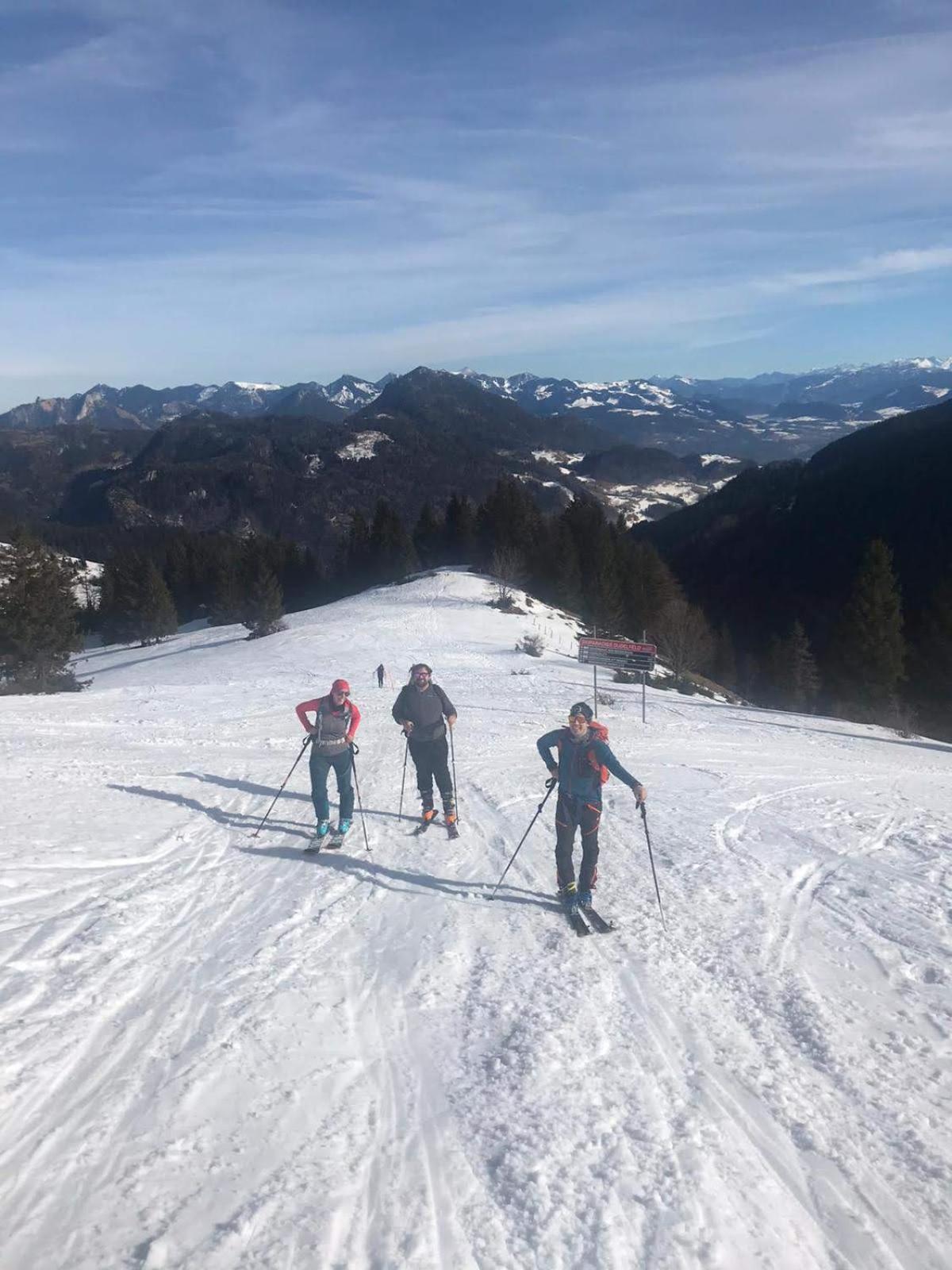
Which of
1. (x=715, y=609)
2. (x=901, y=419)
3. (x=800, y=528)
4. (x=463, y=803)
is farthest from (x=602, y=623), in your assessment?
(x=901, y=419)

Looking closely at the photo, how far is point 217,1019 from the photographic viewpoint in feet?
18.4

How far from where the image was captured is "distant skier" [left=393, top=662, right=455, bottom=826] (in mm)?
9750

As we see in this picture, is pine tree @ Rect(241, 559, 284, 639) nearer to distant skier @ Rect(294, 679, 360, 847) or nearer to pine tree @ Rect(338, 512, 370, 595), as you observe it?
pine tree @ Rect(338, 512, 370, 595)

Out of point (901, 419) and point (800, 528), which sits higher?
point (901, 419)

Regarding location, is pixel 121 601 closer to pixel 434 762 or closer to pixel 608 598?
pixel 608 598

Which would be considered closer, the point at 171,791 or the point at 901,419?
the point at 171,791

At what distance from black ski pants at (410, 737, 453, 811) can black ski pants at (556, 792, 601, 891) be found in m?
2.58

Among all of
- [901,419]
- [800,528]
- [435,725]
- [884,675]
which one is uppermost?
[901,419]

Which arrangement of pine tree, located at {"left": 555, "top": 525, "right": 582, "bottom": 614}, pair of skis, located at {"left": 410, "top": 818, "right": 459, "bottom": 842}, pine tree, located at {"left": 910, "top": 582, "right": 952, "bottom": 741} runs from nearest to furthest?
pair of skis, located at {"left": 410, "top": 818, "right": 459, "bottom": 842}, pine tree, located at {"left": 910, "top": 582, "right": 952, "bottom": 741}, pine tree, located at {"left": 555, "top": 525, "right": 582, "bottom": 614}

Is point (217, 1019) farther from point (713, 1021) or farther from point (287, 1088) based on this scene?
point (713, 1021)

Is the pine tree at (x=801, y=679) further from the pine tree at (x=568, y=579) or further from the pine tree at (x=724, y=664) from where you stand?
the pine tree at (x=568, y=579)

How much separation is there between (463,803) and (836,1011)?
6.48 metres

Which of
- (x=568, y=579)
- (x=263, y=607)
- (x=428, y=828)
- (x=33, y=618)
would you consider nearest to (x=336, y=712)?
(x=428, y=828)

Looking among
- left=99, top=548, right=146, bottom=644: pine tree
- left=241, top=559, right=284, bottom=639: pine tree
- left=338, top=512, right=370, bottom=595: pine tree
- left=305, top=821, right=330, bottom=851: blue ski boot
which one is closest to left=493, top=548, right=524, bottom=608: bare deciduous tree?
left=241, top=559, right=284, bottom=639: pine tree
